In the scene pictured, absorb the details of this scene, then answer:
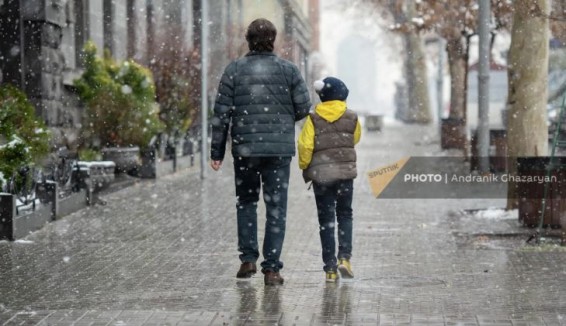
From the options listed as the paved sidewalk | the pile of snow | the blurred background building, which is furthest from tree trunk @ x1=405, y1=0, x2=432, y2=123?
the paved sidewalk

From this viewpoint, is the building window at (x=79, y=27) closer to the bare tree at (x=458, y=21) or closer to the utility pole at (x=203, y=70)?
the utility pole at (x=203, y=70)

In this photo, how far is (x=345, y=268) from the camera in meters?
10.3

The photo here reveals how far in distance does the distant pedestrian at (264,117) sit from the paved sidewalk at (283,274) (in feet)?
2.44

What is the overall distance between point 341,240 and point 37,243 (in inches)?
154

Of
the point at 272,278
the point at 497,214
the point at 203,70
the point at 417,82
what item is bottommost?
the point at 497,214

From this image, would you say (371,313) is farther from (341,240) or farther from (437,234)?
(437,234)

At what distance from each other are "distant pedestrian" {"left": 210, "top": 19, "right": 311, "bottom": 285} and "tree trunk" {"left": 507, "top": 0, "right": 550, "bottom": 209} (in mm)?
6340

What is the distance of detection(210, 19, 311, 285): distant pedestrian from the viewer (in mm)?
9789

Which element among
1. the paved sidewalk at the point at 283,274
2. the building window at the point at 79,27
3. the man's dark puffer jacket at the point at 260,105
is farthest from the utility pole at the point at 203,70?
the man's dark puffer jacket at the point at 260,105

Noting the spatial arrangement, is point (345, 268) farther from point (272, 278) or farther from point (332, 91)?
point (332, 91)

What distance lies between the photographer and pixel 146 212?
54.9 feet

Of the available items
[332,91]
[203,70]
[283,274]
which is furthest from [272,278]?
[203,70]

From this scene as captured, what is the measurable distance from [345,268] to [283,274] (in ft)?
2.22

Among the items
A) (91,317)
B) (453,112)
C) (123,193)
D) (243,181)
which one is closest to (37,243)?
(243,181)
